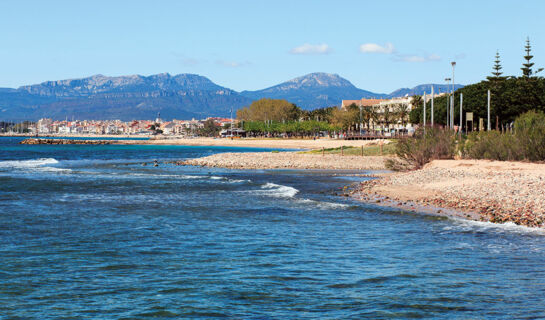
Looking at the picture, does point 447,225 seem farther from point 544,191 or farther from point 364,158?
point 364,158

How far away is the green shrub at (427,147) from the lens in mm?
41406

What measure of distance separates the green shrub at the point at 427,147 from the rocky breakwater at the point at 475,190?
2690 mm

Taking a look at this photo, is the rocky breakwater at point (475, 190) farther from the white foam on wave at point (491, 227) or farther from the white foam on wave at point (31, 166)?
the white foam on wave at point (31, 166)

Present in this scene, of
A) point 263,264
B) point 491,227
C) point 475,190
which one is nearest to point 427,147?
point 475,190

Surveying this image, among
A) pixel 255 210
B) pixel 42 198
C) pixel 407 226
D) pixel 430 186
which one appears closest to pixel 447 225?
pixel 407 226

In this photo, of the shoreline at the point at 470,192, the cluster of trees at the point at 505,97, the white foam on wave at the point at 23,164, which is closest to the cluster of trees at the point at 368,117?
the cluster of trees at the point at 505,97

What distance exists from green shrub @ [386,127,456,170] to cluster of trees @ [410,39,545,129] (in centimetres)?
5621

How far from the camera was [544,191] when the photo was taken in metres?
24.3

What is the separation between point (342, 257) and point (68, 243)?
7.59 m

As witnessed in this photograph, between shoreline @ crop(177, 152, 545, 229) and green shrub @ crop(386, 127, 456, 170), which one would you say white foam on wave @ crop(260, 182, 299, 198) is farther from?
green shrub @ crop(386, 127, 456, 170)

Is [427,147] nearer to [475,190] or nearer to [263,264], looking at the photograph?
[475,190]

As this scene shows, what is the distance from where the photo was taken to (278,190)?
33.6 meters

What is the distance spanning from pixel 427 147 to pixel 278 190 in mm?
12911

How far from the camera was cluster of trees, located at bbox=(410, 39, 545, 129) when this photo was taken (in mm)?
98062
